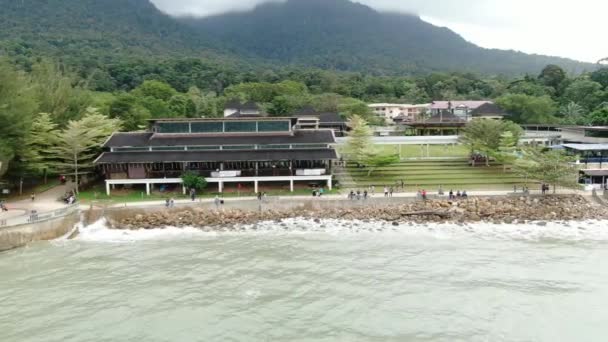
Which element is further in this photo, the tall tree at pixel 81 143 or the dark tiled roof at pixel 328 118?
the dark tiled roof at pixel 328 118

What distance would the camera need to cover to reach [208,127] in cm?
3706

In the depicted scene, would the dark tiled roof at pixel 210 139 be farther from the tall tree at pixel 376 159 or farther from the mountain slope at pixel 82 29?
the mountain slope at pixel 82 29

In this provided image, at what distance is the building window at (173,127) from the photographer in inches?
1449

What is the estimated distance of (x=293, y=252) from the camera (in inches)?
908

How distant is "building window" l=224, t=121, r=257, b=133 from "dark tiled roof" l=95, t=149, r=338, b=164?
3351mm

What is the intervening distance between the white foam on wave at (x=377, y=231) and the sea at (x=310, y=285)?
175 millimetres

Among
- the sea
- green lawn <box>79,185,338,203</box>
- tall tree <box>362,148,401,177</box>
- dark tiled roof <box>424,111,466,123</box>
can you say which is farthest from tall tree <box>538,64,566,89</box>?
green lawn <box>79,185,338,203</box>

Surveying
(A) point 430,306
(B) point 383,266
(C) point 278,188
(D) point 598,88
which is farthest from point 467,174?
(D) point 598,88

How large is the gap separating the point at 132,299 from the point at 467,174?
28.3 meters

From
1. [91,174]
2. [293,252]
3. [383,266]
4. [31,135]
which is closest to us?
[383,266]

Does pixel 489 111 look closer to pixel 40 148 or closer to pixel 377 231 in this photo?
pixel 377 231

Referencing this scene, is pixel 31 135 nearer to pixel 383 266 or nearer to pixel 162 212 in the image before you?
pixel 162 212

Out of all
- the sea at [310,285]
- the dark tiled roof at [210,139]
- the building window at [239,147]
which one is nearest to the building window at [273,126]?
the dark tiled roof at [210,139]

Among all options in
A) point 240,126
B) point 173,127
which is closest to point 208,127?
point 240,126
